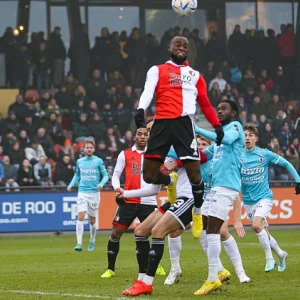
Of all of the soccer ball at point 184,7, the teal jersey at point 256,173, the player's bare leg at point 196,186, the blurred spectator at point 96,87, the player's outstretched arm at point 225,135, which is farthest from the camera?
the blurred spectator at point 96,87

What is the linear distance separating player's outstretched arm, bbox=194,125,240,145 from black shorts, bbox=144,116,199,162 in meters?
0.40

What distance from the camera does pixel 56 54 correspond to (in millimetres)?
33188

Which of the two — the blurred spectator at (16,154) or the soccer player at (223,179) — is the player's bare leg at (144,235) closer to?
the soccer player at (223,179)

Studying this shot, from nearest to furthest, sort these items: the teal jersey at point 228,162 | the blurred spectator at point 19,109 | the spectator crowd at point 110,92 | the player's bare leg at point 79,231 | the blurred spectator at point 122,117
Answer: the teal jersey at point 228,162 → the player's bare leg at point 79,231 → the spectator crowd at point 110,92 → the blurred spectator at point 19,109 → the blurred spectator at point 122,117

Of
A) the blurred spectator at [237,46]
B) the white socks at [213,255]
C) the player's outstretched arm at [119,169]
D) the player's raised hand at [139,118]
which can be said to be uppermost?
the blurred spectator at [237,46]

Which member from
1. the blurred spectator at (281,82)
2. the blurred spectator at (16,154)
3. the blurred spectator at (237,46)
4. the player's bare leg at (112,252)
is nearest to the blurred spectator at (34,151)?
the blurred spectator at (16,154)

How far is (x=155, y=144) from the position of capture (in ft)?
32.7

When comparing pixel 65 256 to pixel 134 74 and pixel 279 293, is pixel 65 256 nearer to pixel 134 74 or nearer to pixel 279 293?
pixel 279 293

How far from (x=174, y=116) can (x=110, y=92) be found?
22.6m

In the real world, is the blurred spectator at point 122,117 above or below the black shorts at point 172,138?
below

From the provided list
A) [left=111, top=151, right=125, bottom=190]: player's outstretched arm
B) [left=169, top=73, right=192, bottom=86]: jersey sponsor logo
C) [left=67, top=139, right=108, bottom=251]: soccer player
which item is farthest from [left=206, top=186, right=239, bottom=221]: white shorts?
[left=67, top=139, right=108, bottom=251]: soccer player

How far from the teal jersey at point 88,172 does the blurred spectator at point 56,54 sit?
12287 mm

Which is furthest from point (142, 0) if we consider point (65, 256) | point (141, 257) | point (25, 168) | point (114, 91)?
point (141, 257)

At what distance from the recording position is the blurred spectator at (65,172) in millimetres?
28312
